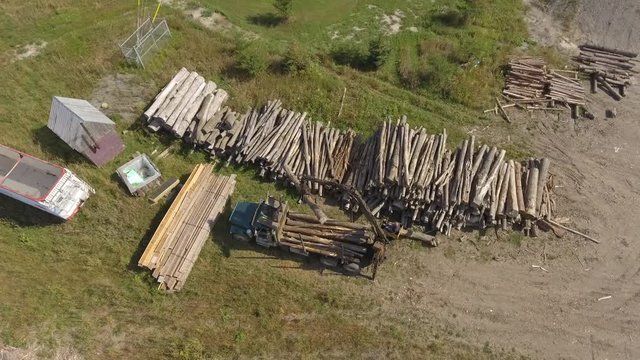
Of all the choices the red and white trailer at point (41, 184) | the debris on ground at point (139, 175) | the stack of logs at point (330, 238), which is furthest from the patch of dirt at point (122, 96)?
the stack of logs at point (330, 238)

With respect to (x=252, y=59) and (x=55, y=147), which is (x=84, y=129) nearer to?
(x=55, y=147)

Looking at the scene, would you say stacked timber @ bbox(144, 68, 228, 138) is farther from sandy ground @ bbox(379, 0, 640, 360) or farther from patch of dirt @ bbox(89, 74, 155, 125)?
sandy ground @ bbox(379, 0, 640, 360)

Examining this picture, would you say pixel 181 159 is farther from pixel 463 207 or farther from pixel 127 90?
pixel 463 207

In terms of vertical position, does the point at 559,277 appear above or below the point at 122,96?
below

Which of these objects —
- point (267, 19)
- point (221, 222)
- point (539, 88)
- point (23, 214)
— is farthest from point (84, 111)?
point (539, 88)

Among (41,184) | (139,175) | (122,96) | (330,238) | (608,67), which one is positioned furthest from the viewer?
(608,67)

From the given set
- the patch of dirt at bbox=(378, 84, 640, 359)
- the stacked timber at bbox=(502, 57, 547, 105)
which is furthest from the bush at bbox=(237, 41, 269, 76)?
the stacked timber at bbox=(502, 57, 547, 105)
